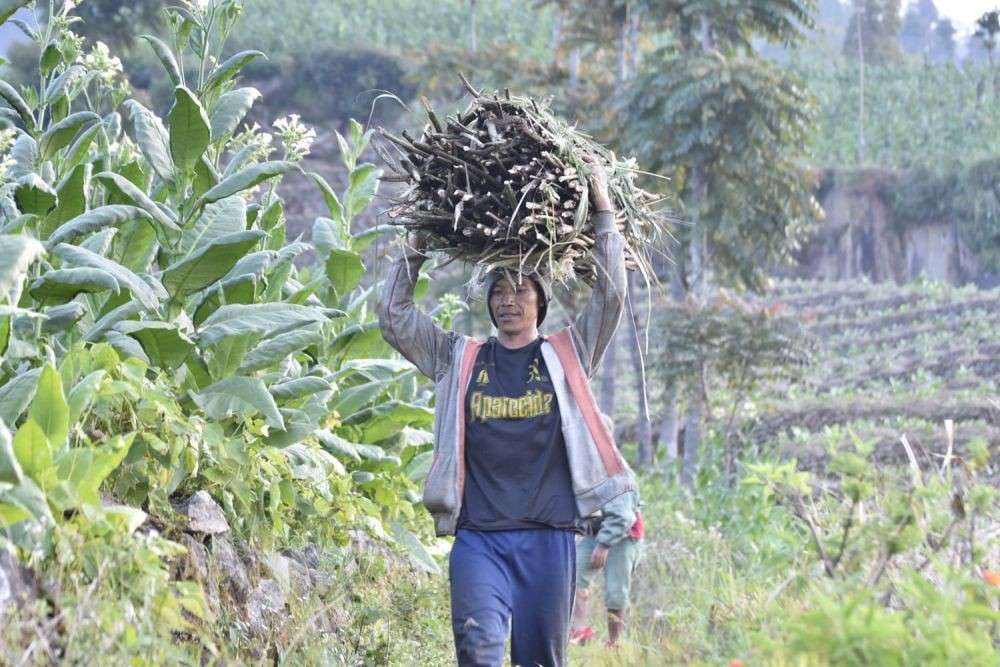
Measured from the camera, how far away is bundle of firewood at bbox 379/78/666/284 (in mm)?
5352

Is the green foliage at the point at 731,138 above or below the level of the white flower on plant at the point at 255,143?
above

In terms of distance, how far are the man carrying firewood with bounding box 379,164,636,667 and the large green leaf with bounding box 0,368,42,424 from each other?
1523 millimetres

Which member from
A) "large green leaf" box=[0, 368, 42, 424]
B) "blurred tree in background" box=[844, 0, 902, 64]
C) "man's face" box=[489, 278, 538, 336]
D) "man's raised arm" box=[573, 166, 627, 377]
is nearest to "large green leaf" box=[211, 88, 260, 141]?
"large green leaf" box=[0, 368, 42, 424]

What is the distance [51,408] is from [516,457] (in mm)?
1674

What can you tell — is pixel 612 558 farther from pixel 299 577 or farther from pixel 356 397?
pixel 299 577

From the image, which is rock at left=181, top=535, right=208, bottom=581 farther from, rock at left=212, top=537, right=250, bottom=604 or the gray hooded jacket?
the gray hooded jacket

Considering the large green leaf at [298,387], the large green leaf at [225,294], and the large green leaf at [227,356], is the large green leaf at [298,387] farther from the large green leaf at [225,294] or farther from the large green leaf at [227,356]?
the large green leaf at [225,294]

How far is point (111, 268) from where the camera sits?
6.01 meters

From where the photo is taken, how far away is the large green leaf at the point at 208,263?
6312mm

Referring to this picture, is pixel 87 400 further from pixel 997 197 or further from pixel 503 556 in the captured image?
pixel 997 197

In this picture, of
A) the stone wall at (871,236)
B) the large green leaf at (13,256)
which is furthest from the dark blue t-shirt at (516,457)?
the stone wall at (871,236)

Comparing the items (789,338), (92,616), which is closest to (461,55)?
(789,338)

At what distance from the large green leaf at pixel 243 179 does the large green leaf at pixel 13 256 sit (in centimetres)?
187

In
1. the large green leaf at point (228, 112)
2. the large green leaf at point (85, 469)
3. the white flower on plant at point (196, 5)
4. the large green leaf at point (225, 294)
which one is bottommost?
the large green leaf at point (85, 469)
